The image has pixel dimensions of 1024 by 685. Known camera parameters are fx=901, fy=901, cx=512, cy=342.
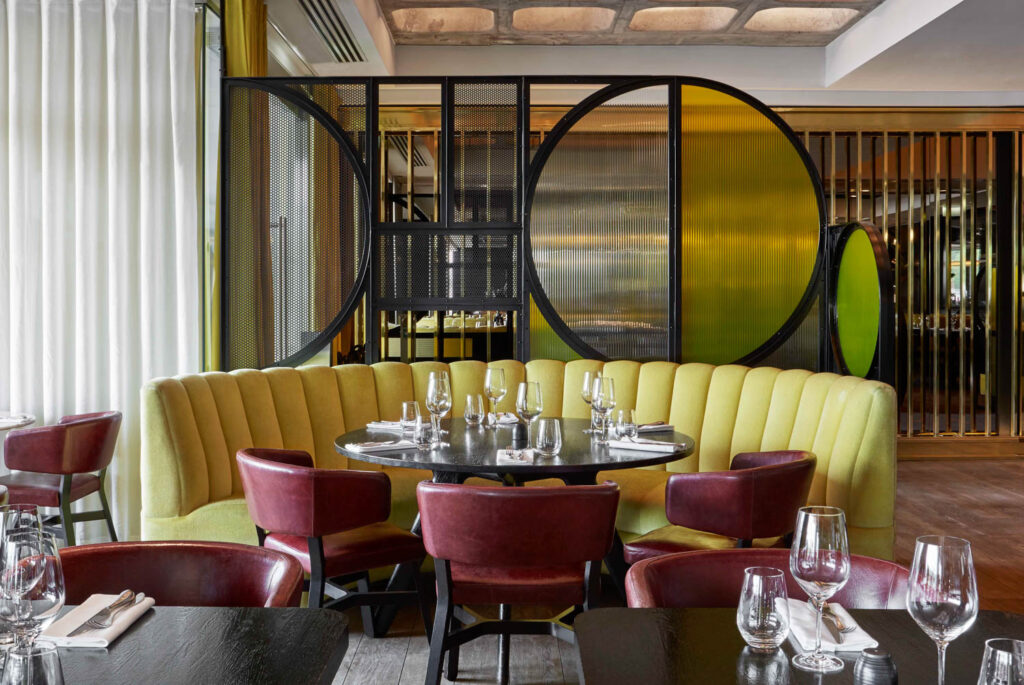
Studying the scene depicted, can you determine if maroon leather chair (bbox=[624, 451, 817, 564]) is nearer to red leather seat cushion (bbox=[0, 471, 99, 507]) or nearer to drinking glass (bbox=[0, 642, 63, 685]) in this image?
drinking glass (bbox=[0, 642, 63, 685])

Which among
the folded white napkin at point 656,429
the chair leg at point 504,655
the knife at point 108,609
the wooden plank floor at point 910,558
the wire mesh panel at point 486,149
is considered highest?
the wire mesh panel at point 486,149

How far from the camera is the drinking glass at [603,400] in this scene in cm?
341

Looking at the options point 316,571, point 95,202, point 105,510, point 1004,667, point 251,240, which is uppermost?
point 95,202

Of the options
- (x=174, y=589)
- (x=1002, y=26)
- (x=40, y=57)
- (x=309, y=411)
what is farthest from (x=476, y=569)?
(x=1002, y=26)

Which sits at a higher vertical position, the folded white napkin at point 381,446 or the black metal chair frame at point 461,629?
the folded white napkin at point 381,446

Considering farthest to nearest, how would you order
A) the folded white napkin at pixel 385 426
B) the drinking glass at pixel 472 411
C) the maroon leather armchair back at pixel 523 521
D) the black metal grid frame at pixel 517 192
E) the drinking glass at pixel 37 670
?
the black metal grid frame at pixel 517 192
the folded white napkin at pixel 385 426
the drinking glass at pixel 472 411
the maroon leather armchair back at pixel 523 521
the drinking glass at pixel 37 670

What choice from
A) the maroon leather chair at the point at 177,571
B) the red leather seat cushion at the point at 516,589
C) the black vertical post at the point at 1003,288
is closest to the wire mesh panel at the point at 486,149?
the red leather seat cushion at the point at 516,589

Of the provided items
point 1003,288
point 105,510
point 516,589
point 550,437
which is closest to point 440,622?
point 516,589

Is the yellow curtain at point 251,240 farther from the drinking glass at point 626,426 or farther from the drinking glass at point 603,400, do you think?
the drinking glass at point 626,426

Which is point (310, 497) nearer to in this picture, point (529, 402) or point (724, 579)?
point (529, 402)

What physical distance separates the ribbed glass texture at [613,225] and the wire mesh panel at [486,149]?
0.16 m

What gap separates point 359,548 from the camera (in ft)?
9.56

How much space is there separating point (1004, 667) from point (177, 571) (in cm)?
132

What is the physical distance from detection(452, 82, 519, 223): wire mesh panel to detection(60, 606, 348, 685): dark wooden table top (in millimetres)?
3375
